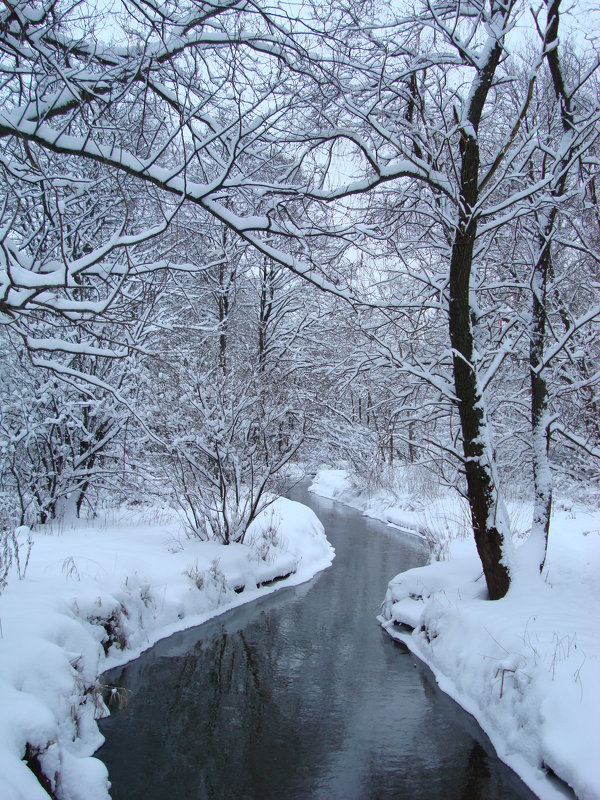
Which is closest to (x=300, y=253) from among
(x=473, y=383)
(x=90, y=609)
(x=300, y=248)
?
(x=300, y=248)

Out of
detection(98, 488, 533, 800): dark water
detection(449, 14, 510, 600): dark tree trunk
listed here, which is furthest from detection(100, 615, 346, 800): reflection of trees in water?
detection(449, 14, 510, 600): dark tree trunk

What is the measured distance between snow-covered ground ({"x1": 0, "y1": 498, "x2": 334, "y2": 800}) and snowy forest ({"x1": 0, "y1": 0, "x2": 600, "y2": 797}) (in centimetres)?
59

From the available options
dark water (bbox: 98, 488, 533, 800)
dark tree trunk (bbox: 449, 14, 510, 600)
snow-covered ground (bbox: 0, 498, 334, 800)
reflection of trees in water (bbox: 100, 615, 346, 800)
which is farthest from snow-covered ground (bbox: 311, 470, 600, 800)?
snow-covered ground (bbox: 0, 498, 334, 800)

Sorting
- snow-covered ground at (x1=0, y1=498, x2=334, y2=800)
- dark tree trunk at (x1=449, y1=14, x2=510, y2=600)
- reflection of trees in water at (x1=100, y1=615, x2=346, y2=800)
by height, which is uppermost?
dark tree trunk at (x1=449, y1=14, x2=510, y2=600)

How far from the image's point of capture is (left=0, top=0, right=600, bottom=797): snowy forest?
12.3ft

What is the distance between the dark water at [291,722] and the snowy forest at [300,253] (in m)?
1.80

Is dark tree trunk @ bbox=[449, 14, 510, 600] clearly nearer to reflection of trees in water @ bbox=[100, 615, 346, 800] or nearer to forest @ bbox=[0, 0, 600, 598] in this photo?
forest @ bbox=[0, 0, 600, 598]

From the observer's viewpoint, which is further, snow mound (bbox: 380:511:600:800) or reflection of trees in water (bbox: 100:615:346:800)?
reflection of trees in water (bbox: 100:615:346:800)

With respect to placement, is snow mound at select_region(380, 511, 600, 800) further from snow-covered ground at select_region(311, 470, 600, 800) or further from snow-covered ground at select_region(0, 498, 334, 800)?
snow-covered ground at select_region(0, 498, 334, 800)

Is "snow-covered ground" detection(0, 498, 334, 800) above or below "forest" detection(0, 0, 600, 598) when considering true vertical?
below

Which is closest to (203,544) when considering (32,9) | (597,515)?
(597,515)

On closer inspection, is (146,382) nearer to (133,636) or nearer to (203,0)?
(133,636)

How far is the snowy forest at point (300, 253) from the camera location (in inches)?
147

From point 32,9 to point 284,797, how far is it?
5.51 m
